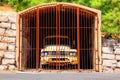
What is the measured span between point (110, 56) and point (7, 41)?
5674mm

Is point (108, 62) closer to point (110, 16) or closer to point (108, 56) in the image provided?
point (108, 56)

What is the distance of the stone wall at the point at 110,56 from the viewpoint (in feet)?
77.6

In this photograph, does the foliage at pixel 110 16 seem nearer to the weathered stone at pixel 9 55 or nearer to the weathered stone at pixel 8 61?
the weathered stone at pixel 9 55

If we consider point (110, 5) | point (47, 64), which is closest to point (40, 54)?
point (47, 64)

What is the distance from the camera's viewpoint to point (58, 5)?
23.8 metres

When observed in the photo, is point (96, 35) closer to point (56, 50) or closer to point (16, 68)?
point (56, 50)

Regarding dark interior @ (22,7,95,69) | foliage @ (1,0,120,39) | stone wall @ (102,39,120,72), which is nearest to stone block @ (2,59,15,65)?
dark interior @ (22,7,95,69)

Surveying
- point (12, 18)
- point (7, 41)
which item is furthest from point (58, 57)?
point (12, 18)

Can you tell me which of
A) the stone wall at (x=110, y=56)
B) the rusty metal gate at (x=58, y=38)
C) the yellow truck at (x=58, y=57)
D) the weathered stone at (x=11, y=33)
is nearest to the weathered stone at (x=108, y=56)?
the stone wall at (x=110, y=56)

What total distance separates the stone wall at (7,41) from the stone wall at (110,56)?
4.87 m

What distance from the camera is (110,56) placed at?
78.3 ft

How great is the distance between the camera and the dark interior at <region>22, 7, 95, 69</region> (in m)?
25.3

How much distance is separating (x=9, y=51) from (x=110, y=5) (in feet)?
25.4

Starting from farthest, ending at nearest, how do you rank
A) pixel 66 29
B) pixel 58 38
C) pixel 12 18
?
pixel 66 29
pixel 58 38
pixel 12 18
